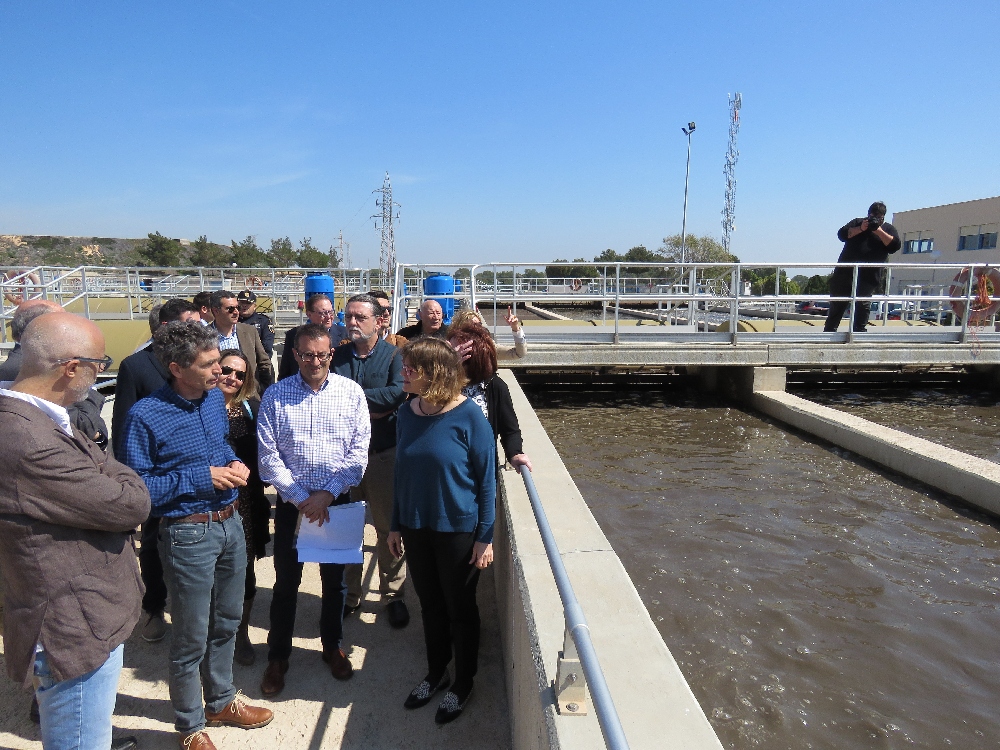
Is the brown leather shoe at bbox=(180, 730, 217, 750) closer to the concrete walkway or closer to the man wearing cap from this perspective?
the concrete walkway

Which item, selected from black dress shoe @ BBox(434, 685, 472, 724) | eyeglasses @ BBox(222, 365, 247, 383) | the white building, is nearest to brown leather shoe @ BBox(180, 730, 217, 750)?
black dress shoe @ BBox(434, 685, 472, 724)

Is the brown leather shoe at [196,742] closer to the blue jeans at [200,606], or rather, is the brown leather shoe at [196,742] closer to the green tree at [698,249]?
the blue jeans at [200,606]

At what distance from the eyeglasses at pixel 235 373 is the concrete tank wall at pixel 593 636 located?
145 cm

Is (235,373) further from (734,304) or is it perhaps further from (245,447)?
(734,304)

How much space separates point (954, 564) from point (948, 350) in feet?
22.1

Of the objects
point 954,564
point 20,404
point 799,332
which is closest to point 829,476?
point 954,564

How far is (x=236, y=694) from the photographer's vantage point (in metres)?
2.86

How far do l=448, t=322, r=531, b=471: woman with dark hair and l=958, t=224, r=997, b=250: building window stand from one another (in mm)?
42078

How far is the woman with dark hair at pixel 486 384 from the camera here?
125 inches

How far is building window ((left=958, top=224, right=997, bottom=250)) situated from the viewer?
35125 mm

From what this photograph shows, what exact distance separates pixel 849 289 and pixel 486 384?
880 cm

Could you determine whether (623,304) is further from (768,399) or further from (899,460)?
(899,460)

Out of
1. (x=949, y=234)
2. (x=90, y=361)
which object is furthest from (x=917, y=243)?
(x=90, y=361)

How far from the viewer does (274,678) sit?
3000 mm
